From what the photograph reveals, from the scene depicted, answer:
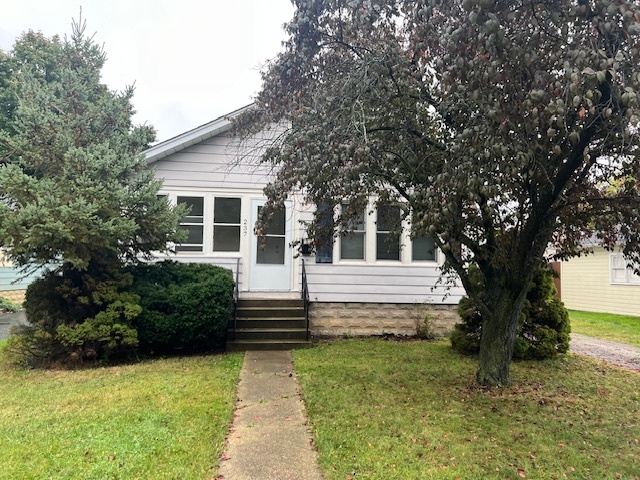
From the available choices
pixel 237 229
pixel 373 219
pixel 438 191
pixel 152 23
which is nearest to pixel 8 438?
pixel 438 191

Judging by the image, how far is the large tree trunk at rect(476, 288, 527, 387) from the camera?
5.30 m

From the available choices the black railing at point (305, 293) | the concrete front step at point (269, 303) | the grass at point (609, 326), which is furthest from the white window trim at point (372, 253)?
the grass at point (609, 326)

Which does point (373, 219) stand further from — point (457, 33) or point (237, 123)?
point (457, 33)

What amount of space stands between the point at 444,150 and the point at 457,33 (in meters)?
1.40

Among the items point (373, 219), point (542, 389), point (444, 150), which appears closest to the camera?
point (444, 150)

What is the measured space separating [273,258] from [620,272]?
1325 cm

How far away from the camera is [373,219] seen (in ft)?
31.6

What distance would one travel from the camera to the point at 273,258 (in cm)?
925

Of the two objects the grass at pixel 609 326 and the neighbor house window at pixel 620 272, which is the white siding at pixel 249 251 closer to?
the grass at pixel 609 326

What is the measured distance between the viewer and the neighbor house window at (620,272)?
14458mm

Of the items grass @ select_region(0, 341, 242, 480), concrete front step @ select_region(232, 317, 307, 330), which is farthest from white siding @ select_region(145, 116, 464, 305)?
grass @ select_region(0, 341, 242, 480)

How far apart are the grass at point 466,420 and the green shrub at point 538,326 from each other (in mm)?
317

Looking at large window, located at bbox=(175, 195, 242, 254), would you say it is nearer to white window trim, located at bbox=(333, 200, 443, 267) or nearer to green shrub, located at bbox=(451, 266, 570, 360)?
white window trim, located at bbox=(333, 200, 443, 267)

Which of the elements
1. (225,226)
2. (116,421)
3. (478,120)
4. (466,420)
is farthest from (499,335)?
(225,226)
